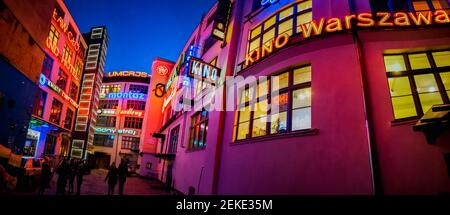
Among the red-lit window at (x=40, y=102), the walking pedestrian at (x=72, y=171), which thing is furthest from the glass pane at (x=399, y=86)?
the red-lit window at (x=40, y=102)

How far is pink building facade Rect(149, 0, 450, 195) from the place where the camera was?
624 cm

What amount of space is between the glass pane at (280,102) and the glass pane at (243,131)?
62.5 inches

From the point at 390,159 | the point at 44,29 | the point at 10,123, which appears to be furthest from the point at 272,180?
the point at 44,29

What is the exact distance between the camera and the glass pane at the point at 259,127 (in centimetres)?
970

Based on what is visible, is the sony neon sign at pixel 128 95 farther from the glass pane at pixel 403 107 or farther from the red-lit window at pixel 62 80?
the glass pane at pixel 403 107

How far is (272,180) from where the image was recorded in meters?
8.17

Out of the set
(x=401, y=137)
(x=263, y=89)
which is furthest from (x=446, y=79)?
(x=263, y=89)

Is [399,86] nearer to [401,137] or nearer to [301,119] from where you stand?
[401,137]

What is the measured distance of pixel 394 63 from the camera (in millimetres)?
7574

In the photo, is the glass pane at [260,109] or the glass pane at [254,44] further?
the glass pane at [254,44]

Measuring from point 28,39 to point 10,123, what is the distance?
120 inches

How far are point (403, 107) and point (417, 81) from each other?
942mm

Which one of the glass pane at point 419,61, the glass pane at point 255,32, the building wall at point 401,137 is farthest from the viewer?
the glass pane at point 255,32
